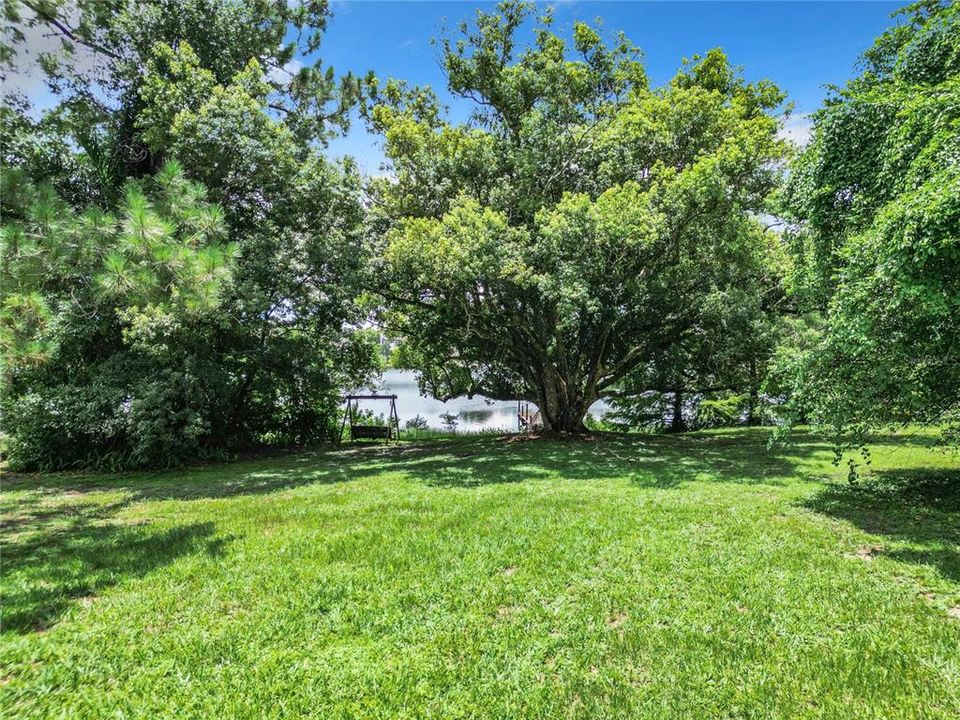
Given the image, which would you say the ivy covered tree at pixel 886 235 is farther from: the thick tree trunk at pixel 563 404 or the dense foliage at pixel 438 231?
the thick tree trunk at pixel 563 404

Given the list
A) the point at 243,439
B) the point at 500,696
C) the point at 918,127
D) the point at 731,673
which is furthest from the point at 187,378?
the point at 918,127

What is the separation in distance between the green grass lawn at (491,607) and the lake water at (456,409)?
12.6 meters

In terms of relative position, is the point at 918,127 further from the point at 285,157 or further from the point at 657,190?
the point at 285,157

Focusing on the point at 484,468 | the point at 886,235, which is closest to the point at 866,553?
the point at 886,235

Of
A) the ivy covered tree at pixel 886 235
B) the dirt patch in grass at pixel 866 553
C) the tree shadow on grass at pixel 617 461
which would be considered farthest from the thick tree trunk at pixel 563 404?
the dirt patch in grass at pixel 866 553

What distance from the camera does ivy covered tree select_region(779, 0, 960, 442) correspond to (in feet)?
13.0

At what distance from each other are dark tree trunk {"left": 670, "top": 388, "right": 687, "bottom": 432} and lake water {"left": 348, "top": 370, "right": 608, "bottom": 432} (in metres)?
2.99

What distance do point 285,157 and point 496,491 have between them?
897 centimetres

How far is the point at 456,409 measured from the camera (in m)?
25.6

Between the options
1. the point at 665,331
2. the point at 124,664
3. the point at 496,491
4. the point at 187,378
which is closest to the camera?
the point at 124,664

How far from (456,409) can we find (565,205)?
16135 mm

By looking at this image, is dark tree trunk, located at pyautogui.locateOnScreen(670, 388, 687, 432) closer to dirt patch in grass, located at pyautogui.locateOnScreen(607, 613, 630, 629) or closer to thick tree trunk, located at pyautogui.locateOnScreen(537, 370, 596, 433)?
thick tree trunk, located at pyautogui.locateOnScreen(537, 370, 596, 433)

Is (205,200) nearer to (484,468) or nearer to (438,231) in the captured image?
(438,231)

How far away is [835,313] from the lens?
5.10 metres
